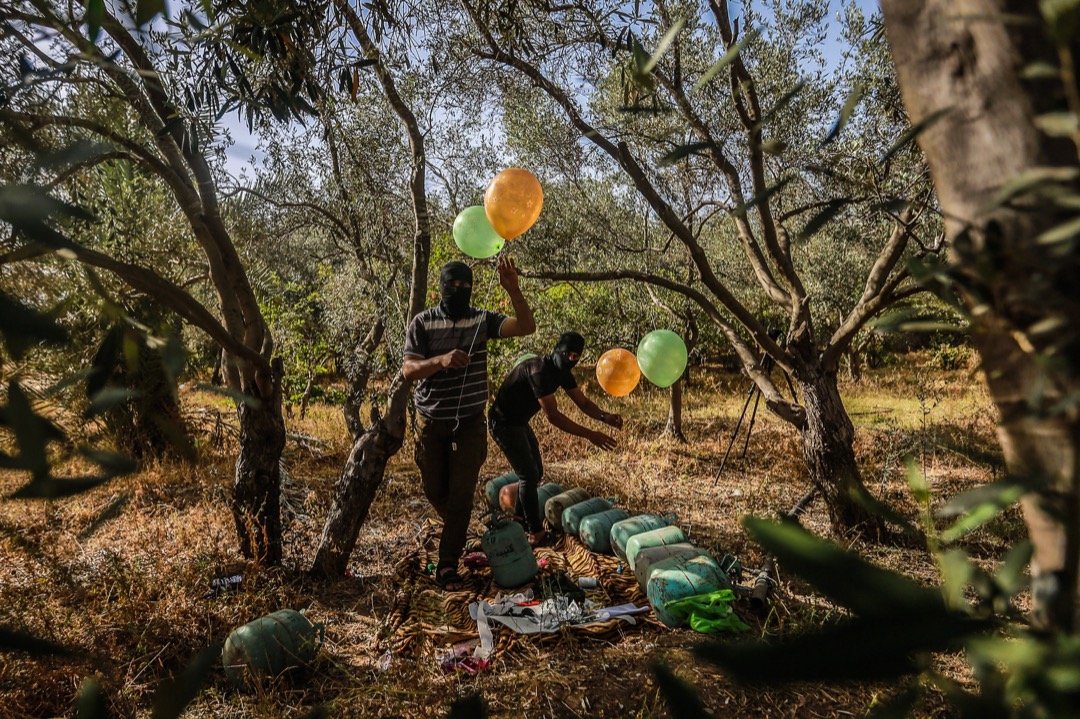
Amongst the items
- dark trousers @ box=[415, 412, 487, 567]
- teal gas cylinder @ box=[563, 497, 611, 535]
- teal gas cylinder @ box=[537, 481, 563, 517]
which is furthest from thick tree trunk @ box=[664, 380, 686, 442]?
dark trousers @ box=[415, 412, 487, 567]

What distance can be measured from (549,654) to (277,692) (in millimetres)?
1279

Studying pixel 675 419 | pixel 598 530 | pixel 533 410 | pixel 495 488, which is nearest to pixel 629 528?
pixel 598 530

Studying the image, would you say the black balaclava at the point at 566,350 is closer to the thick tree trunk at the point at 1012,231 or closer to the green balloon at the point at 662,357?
the green balloon at the point at 662,357

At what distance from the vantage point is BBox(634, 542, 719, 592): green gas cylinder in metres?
3.75

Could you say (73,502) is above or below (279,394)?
below

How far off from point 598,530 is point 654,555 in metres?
0.89

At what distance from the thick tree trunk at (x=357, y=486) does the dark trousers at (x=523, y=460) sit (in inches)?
34.0

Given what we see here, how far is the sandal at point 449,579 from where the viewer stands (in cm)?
416

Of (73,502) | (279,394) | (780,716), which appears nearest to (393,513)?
(279,394)

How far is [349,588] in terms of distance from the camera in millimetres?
4168

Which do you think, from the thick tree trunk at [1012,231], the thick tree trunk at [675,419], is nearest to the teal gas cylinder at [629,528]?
the thick tree trunk at [1012,231]

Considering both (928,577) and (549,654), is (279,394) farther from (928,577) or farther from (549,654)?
(928,577)

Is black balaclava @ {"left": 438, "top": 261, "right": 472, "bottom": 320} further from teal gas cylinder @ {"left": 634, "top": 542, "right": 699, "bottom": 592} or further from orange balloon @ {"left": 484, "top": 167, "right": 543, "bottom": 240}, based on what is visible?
teal gas cylinder @ {"left": 634, "top": 542, "right": 699, "bottom": 592}

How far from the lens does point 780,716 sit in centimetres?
261
